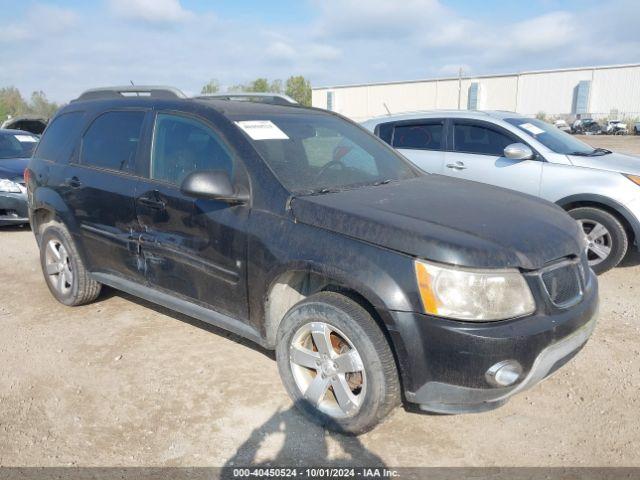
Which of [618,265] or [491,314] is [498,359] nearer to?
[491,314]

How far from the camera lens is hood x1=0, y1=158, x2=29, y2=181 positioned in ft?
24.5

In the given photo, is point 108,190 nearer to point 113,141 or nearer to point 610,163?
point 113,141

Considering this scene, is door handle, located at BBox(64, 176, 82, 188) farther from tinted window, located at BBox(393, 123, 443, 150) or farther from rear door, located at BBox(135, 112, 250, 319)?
tinted window, located at BBox(393, 123, 443, 150)

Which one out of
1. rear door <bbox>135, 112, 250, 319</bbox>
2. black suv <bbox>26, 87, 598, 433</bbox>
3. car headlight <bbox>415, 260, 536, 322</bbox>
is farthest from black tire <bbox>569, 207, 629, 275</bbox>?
rear door <bbox>135, 112, 250, 319</bbox>

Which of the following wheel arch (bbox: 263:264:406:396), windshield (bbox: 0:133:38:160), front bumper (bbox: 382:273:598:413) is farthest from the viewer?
windshield (bbox: 0:133:38:160)

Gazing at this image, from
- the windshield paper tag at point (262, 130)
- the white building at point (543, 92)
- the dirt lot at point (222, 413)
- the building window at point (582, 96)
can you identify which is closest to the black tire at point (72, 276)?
the dirt lot at point (222, 413)

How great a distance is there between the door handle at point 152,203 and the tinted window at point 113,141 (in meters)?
0.32

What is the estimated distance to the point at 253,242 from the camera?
291cm

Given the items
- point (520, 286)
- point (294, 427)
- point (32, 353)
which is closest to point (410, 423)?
point (294, 427)

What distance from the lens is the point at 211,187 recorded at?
288 cm

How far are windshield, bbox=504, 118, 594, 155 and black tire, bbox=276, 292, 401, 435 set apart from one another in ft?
13.5

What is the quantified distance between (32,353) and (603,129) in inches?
1995

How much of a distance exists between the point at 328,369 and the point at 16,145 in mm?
8311

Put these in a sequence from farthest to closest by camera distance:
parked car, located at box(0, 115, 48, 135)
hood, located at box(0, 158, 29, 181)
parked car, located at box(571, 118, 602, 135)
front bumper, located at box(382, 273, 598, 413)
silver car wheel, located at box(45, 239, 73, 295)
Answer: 1. parked car, located at box(571, 118, 602, 135)
2. parked car, located at box(0, 115, 48, 135)
3. hood, located at box(0, 158, 29, 181)
4. silver car wheel, located at box(45, 239, 73, 295)
5. front bumper, located at box(382, 273, 598, 413)
